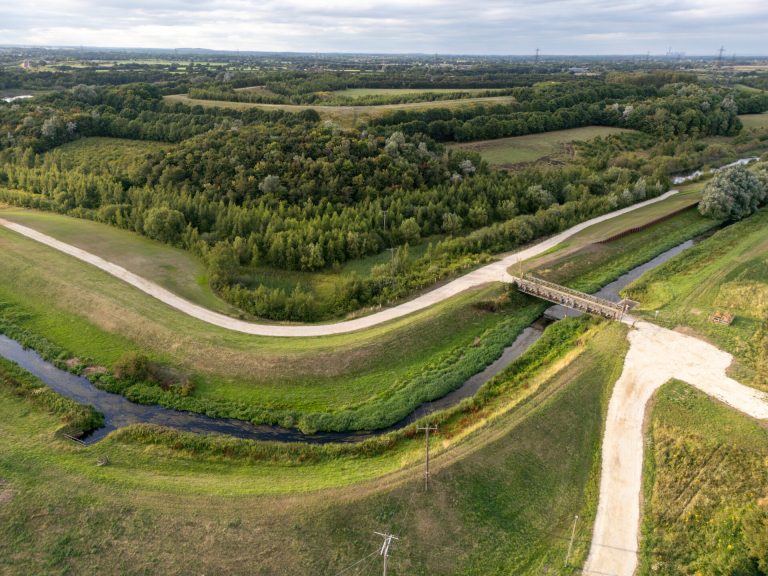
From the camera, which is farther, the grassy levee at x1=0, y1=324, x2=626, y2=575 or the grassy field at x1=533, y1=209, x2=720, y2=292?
the grassy field at x1=533, y1=209, x2=720, y2=292

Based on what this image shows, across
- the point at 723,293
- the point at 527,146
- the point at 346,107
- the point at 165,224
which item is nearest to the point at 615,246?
the point at 723,293

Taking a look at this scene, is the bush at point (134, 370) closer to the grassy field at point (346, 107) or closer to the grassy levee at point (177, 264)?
the grassy levee at point (177, 264)

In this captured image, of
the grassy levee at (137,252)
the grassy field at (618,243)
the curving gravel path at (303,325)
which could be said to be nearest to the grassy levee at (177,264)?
the grassy levee at (137,252)

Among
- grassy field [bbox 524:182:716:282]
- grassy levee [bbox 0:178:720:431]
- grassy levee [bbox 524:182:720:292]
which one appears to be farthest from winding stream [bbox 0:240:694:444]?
grassy field [bbox 524:182:716:282]

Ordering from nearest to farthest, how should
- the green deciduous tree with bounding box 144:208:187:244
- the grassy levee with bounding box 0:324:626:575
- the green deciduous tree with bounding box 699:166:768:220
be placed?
the grassy levee with bounding box 0:324:626:575 < the green deciduous tree with bounding box 144:208:187:244 < the green deciduous tree with bounding box 699:166:768:220

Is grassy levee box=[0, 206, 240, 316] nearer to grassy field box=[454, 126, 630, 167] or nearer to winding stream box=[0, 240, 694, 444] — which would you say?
winding stream box=[0, 240, 694, 444]

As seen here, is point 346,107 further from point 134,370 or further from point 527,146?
point 134,370
